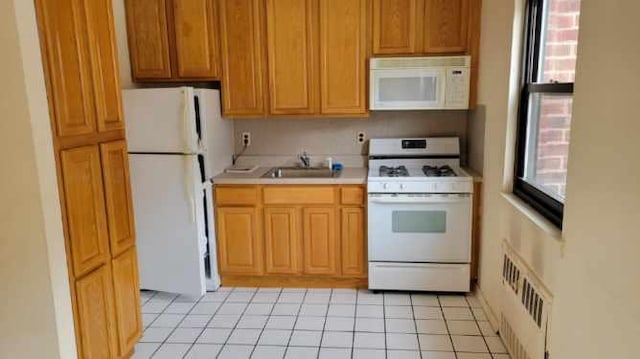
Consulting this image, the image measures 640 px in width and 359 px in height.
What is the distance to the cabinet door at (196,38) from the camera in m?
3.33

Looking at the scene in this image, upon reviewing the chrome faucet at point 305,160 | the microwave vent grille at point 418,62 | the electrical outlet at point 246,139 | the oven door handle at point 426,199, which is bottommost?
the oven door handle at point 426,199

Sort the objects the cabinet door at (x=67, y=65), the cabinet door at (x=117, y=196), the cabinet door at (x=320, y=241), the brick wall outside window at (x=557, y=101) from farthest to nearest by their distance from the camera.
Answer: the cabinet door at (x=320, y=241)
the cabinet door at (x=117, y=196)
the brick wall outside window at (x=557, y=101)
the cabinet door at (x=67, y=65)

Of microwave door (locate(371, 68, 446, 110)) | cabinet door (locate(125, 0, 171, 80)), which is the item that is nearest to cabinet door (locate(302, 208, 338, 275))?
microwave door (locate(371, 68, 446, 110))

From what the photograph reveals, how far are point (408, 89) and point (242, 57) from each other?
1.29 meters

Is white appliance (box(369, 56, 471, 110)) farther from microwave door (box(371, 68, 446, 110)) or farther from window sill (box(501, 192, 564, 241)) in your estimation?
window sill (box(501, 192, 564, 241))

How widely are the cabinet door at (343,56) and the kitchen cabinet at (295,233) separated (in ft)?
2.17

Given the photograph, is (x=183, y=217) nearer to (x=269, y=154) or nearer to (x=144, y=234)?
(x=144, y=234)

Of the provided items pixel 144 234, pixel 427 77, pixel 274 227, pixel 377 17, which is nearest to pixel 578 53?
pixel 427 77

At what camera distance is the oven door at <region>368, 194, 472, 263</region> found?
3109 mm

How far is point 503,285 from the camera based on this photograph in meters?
2.54

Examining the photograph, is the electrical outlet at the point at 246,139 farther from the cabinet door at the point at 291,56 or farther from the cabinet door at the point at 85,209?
the cabinet door at the point at 85,209

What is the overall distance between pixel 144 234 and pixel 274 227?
Answer: 947mm

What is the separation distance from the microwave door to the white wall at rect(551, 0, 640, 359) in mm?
1617

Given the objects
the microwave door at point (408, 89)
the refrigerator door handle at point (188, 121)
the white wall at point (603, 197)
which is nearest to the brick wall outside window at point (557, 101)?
the white wall at point (603, 197)
